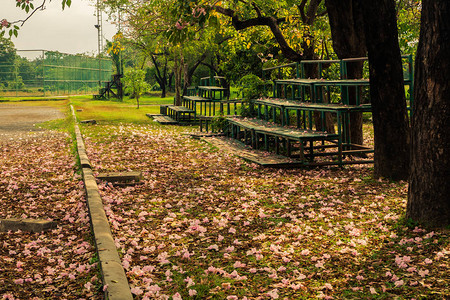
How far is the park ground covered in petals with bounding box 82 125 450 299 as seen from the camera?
4.10 meters

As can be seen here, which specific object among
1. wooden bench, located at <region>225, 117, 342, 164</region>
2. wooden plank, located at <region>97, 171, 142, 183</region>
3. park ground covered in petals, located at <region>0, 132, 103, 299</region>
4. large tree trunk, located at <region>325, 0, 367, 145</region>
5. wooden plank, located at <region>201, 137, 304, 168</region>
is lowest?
park ground covered in petals, located at <region>0, 132, 103, 299</region>

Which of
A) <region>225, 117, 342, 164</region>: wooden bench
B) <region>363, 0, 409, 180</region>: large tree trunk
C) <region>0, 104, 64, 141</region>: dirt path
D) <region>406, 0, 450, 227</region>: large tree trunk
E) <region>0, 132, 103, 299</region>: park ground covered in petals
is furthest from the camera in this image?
<region>0, 104, 64, 141</region>: dirt path

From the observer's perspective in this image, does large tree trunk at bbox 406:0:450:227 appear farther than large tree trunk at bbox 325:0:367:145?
No

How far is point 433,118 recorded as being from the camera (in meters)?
5.28

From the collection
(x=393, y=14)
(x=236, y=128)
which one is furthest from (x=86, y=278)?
(x=236, y=128)

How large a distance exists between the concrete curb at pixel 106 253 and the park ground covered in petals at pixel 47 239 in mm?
138

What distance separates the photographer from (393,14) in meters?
7.49

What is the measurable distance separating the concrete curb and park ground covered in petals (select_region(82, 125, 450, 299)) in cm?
14

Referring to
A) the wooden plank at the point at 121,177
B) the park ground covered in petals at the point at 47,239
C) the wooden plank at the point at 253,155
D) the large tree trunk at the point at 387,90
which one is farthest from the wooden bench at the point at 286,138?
the park ground covered in petals at the point at 47,239

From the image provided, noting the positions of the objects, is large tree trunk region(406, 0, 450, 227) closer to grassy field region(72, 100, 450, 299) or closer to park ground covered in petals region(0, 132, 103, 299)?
grassy field region(72, 100, 450, 299)

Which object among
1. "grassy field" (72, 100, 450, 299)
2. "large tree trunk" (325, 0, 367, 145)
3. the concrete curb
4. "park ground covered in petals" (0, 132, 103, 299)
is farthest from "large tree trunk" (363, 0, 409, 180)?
"park ground covered in petals" (0, 132, 103, 299)

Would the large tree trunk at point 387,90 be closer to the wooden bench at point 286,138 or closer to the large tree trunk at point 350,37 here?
the wooden bench at point 286,138

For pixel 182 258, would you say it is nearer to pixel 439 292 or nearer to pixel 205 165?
pixel 439 292

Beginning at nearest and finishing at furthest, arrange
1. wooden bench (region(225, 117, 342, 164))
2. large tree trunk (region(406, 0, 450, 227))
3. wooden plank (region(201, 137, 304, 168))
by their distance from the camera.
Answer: large tree trunk (region(406, 0, 450, 227)), wooden bench (region(225, 117, 342, 164)), wooden plank (region(201, 137, 304, 168))
